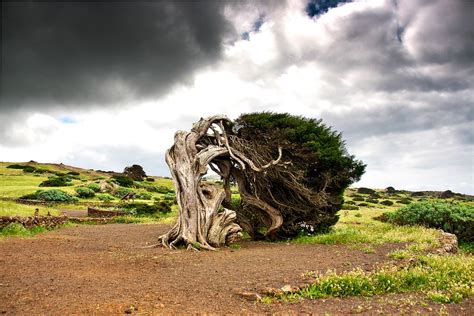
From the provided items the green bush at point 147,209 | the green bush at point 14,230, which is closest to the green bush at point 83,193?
the green bush at point 147,209

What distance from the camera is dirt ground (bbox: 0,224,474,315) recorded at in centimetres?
752

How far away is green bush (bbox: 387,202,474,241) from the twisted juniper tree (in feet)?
17.5

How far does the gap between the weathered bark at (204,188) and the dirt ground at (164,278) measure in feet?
5.12

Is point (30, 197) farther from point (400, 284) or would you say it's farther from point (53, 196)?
point (400, 284)

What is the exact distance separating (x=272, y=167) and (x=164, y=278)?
10.4 m

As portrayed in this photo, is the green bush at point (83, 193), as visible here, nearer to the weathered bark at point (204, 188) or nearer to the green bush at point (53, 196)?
the green bush at point (53, 196)

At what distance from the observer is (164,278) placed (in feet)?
33.9

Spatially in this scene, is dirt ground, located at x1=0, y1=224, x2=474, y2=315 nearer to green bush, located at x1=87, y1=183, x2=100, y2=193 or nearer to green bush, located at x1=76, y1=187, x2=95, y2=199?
green bush, located at x1=76, y1=187, x2=95, y2=199

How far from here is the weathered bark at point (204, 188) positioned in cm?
1712

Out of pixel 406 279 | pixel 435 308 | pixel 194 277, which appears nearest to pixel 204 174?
pixel 194 277

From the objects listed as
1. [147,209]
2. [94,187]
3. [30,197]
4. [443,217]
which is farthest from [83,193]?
[443,217]

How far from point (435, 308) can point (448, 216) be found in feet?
52.1

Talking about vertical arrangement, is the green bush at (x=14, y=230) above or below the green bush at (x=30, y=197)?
below

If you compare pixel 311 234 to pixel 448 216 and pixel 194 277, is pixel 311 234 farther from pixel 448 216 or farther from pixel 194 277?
pixel 194 277
